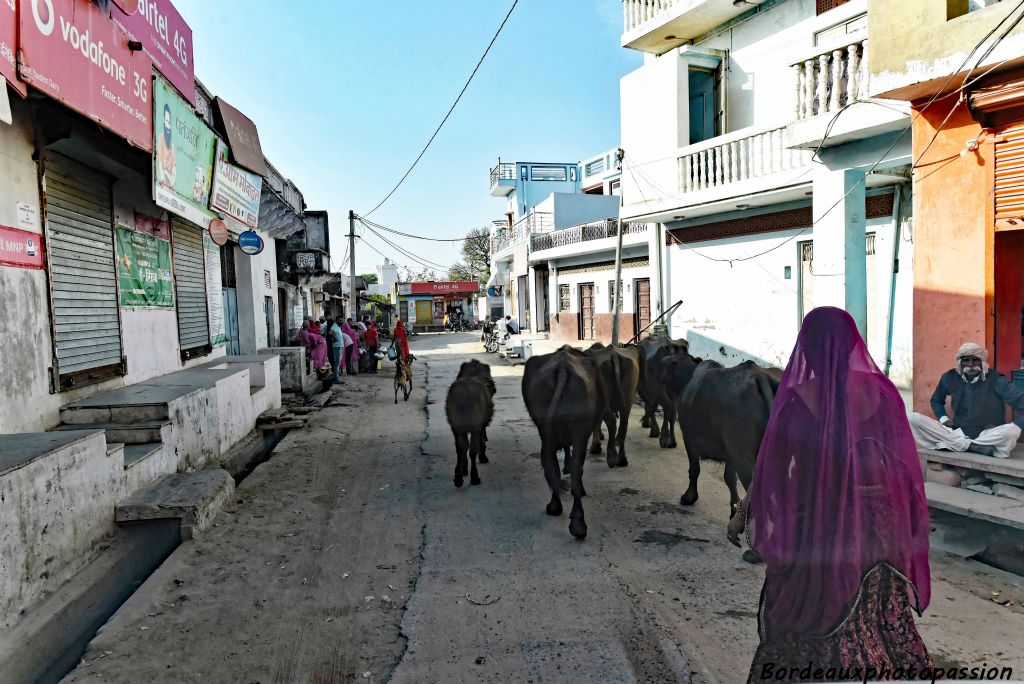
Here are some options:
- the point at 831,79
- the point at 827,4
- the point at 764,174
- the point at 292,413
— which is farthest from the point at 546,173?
the point at 831,79

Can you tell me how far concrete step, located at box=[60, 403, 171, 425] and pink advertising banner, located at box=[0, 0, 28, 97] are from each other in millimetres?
2735

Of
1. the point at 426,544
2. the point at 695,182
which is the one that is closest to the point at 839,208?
the point at 695,182

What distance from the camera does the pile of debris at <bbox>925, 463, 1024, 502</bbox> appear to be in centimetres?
462

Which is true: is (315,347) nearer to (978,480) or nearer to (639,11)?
(639,11)

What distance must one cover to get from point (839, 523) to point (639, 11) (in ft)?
45.0

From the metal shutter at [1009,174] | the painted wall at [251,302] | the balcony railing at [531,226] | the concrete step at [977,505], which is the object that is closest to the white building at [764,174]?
the metal shutter at [1009,174]

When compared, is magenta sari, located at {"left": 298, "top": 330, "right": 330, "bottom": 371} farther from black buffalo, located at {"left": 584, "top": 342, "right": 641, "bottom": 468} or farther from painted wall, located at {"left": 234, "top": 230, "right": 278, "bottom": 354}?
black buffalo, located at {"left": 584, "top": 342, "right": 641, "bottom": 468}

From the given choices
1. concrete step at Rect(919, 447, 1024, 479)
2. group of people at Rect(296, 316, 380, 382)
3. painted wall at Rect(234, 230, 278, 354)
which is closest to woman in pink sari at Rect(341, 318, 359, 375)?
group of people at Rect(296, 316, 380, 382)

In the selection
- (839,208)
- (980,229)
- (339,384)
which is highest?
(839,208)

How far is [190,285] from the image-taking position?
30.7 ft

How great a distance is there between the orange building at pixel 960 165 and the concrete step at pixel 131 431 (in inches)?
279

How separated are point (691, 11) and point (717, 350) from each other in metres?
6.76

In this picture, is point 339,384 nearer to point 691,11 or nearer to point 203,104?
point 203,104

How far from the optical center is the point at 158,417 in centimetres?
563
